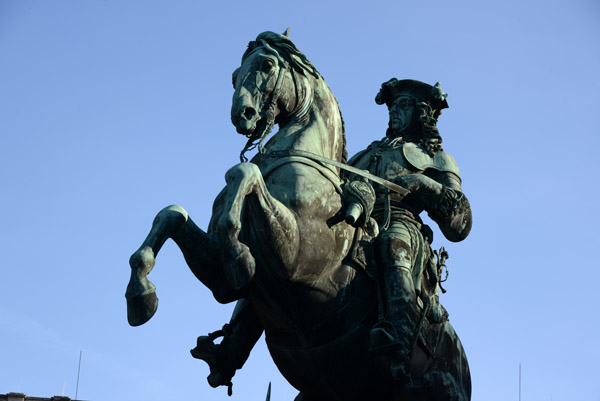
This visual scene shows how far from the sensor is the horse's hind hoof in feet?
36.1

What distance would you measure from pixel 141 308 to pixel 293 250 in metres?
1.55

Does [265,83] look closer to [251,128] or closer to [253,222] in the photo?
[251,128]

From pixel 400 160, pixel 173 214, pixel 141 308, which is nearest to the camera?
pixel 141 308

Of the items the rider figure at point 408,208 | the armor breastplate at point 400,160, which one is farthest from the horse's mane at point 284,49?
the armor breastplate at point 400,160

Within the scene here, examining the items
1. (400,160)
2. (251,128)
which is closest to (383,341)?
(251,128)

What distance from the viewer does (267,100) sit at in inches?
488

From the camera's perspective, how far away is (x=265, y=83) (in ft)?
40.5

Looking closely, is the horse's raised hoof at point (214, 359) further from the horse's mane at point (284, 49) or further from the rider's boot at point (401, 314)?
the horse's mane at point (284, 49)

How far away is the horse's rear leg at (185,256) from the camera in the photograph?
36.0 feet

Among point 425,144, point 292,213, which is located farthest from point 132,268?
point 425,144

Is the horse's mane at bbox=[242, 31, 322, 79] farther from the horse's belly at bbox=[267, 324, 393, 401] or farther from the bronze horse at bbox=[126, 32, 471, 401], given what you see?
the horse's belly at bbox=[267, 324, 393, 401]

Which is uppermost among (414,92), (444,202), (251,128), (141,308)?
(414,92)

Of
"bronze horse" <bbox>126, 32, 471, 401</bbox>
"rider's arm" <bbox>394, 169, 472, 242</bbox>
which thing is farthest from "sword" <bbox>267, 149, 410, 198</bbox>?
"rider's arm" <bbox>394, 169, 472, 242</bbox>

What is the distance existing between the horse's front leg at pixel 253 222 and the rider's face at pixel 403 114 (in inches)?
127
